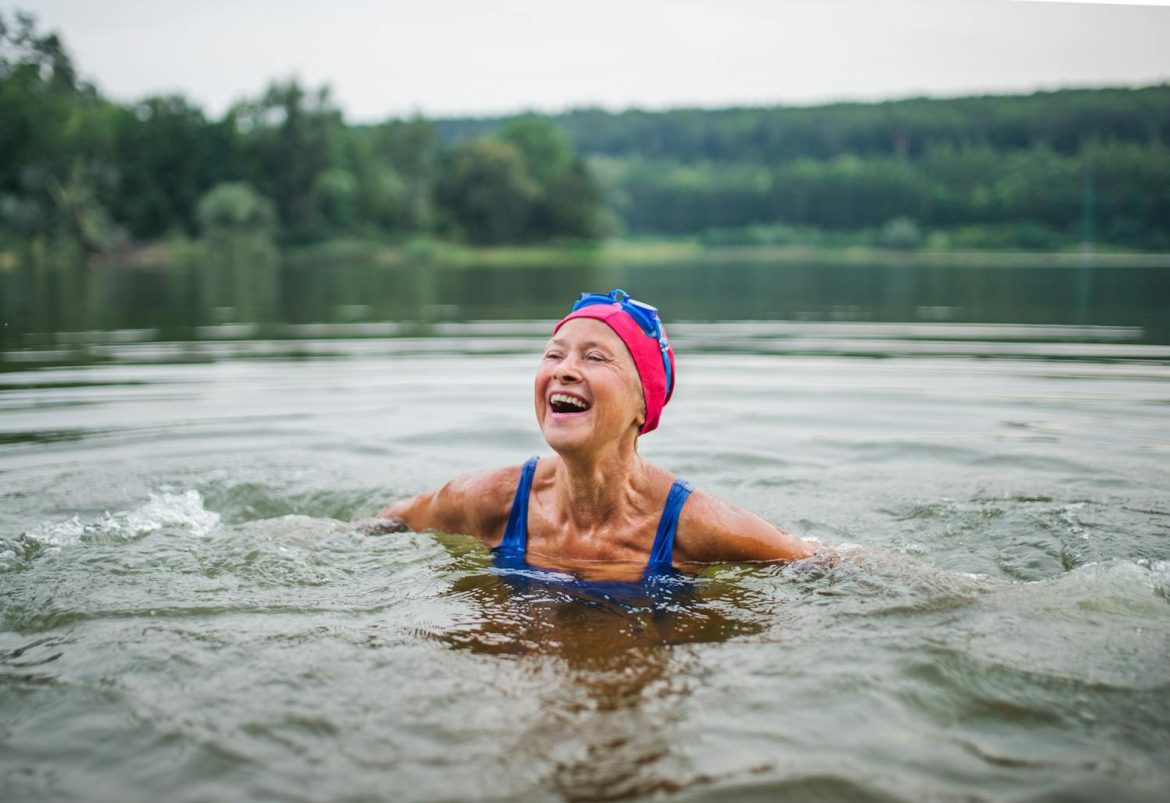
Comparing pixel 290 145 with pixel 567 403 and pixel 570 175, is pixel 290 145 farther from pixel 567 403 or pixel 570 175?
pixel 567 403

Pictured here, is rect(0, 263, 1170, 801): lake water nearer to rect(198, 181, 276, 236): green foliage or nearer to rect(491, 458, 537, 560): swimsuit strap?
rect(491, 458, 537, 560): swimsuit strap

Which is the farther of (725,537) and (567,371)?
(725,537)

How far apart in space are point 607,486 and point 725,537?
20.5 inches

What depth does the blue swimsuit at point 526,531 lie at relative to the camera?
423cm

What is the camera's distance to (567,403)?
4012mm

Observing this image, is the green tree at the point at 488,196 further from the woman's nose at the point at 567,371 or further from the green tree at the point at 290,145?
the woman's nose at the point at 567,371

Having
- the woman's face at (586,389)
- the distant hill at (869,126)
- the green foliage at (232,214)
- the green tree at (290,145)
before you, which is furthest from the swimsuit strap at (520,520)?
the green tree at (290,145)

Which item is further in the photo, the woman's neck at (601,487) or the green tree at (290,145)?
the green tree at (290,145)

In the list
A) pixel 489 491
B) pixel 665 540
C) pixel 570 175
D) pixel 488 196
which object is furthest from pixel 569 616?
pixel 570 175

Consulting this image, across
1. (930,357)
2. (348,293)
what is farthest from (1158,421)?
(348,293)

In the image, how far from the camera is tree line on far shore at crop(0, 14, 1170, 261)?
1695 inches

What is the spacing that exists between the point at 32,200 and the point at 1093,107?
152ft

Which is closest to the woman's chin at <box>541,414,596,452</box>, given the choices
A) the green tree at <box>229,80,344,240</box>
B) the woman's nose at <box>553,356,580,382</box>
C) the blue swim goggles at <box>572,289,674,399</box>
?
the woman's nose at <box>553,356,580,382</box>

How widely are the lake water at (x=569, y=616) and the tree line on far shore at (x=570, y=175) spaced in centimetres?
2182
